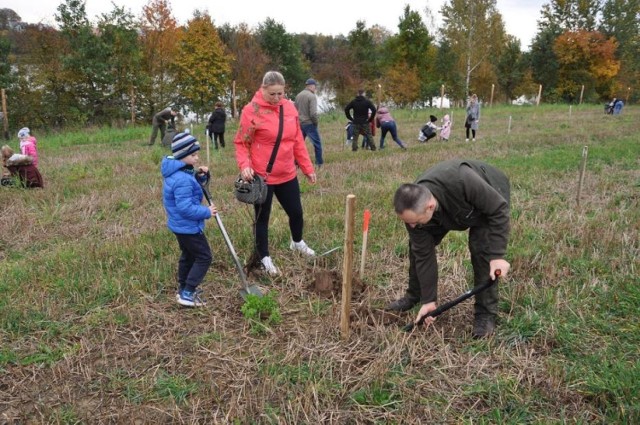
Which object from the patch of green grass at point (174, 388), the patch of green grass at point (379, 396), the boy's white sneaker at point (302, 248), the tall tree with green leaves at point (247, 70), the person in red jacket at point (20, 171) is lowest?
the patch of green grass at point (174, 388)

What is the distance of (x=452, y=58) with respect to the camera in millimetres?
38156

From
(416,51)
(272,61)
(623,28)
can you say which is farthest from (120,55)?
(623,28)

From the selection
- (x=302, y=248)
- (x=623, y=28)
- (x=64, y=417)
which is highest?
(x=623, y=28)

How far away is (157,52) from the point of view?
3017 centimetres

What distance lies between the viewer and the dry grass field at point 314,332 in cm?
278

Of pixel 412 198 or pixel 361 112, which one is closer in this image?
pixel 412 198

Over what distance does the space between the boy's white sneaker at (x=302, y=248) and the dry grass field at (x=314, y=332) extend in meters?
0.12

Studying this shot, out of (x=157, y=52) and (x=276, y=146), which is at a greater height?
(x=157, y=52)

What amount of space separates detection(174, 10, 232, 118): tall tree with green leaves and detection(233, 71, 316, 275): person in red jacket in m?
28.9

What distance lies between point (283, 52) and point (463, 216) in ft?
118

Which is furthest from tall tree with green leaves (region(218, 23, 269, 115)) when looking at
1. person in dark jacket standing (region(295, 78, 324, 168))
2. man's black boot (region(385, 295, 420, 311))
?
man's black boot (region(385, 295, 420, 311))

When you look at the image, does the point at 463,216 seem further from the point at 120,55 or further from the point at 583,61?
the point at 583,61

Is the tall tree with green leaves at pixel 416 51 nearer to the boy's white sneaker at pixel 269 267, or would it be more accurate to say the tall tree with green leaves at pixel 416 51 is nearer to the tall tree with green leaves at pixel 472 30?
the tall tree with green leaves at pixel 472 30

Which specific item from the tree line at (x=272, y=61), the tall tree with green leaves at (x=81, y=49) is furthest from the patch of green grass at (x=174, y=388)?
the tall tree with green leaves at (x=81, y=49)
